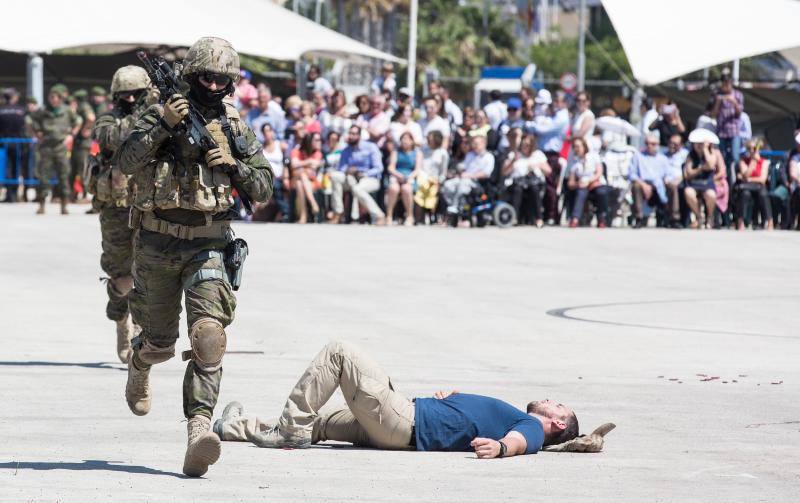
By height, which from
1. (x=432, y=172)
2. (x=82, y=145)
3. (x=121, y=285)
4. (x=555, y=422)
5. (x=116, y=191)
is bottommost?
(x=555, y=422)

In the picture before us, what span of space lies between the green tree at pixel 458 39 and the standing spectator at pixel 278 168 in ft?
162

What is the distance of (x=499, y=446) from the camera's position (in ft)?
23.7

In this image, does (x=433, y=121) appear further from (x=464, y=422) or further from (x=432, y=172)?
(x=464, y=422)

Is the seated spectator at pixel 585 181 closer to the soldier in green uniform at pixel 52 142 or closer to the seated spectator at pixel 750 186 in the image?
the seated spectator at pixel 750 186

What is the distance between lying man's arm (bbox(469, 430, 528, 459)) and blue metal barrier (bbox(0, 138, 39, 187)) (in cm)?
2082

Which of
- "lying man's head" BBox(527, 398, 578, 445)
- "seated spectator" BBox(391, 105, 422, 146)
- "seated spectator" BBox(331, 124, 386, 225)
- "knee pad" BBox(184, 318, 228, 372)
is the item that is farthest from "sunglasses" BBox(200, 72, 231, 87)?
"seated spectator" BBox(391, 105, 422, 146)

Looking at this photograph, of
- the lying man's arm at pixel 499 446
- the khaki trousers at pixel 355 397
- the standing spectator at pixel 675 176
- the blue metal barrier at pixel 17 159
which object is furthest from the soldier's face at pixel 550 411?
the blue metal barrier at pixel 17 159

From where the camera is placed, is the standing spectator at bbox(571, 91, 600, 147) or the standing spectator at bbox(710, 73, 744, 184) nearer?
the standing spectator at bbox(710, 73, 744, 184)

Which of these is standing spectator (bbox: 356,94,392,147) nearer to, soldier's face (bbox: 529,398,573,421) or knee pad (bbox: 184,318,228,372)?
soldier's face (bbox: 529,398,573,421)

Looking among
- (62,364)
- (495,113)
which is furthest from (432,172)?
(62,364)

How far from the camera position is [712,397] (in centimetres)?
952

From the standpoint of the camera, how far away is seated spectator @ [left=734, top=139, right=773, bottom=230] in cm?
2358

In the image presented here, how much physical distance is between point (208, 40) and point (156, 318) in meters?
1.34

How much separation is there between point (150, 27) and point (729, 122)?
1002cm
